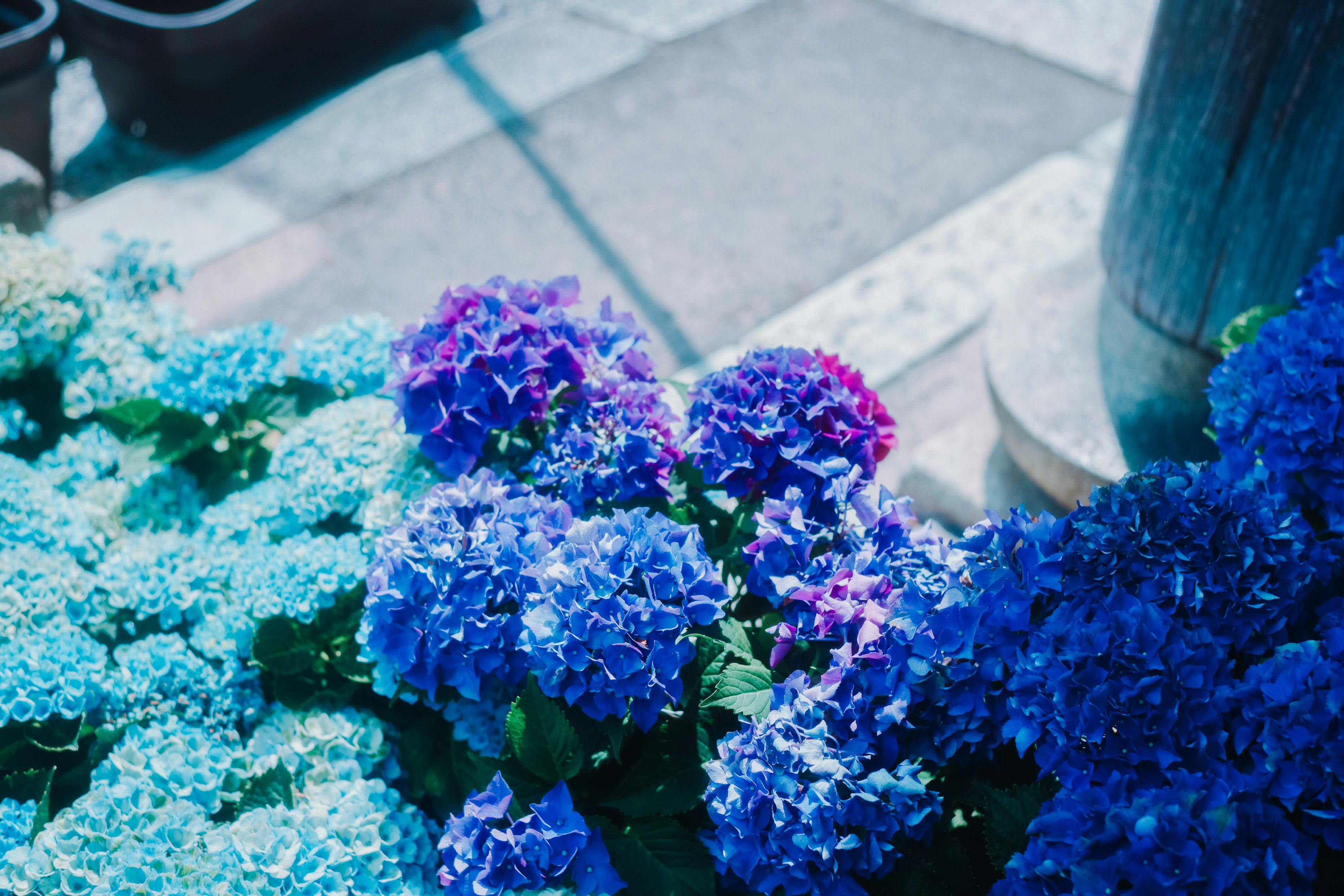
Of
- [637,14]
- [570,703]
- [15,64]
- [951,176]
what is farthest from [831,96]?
[570,703]

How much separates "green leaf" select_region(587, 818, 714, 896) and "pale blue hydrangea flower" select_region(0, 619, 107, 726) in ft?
2.68

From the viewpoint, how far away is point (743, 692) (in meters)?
1.30

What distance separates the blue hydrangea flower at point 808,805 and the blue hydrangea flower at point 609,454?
0.43 m

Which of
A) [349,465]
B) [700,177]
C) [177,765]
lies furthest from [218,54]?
[177,765]

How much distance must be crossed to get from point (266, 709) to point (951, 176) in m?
3.64

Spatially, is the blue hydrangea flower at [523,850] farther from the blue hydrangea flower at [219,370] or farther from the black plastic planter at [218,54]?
the black plastic planter at [218,54]

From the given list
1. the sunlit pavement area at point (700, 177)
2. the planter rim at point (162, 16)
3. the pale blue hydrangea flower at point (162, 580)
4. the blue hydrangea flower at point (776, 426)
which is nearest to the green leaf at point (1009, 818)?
the blue hydrangea flower at point (776, 426)

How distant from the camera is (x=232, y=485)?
78.2 inches

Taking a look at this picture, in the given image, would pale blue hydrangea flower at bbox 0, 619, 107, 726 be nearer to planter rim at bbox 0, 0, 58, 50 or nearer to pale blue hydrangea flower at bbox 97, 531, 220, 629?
→ pale blue hydrangea flower at bbox 97, 531, 220, 629

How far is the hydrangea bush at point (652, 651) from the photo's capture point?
113 cm

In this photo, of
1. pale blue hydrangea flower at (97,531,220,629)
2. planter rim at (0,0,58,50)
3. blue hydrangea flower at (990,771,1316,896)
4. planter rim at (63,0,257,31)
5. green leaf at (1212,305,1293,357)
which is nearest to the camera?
blue hydrangea flower at (990,771,1316,896)

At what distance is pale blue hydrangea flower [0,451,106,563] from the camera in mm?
1786

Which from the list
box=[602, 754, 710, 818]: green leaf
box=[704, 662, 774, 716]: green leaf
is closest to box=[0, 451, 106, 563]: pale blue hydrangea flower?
box=[602, 754, 710, 818]: green leaf

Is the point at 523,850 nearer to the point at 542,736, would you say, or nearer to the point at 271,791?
the point at 542,736
